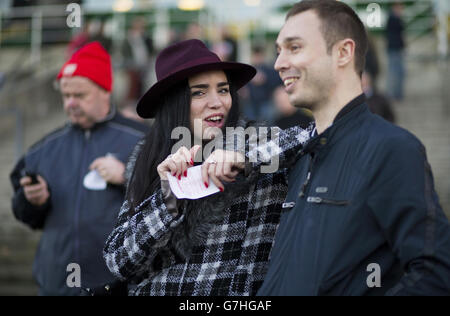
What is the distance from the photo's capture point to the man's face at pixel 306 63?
253cm

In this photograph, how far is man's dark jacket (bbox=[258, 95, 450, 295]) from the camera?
7.18 ft

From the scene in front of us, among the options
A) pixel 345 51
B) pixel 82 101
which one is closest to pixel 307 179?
pixel 345 51

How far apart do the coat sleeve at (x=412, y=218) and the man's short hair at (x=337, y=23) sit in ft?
1.64

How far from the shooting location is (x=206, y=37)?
15.7 m

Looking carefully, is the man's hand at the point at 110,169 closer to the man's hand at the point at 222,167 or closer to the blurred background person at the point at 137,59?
the man's hand at the point at 222,167

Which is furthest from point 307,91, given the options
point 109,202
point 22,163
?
point 22,163

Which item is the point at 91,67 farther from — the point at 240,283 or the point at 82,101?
the point at 240,283

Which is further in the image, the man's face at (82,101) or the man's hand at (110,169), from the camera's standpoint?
the man's face at (82,101)

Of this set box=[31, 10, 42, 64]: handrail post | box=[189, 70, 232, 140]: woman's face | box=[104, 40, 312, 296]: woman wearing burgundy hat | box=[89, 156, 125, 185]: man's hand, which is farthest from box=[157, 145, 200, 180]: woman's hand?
box=[31, 10, 42, 64]: handrail post

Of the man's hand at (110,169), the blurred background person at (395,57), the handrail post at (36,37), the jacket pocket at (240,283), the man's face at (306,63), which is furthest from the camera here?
the handrail post at (36,37)

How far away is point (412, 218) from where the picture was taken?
2.19m

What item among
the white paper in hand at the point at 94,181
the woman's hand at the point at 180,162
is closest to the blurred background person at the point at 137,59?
the white paper in hand at the point at 94,181

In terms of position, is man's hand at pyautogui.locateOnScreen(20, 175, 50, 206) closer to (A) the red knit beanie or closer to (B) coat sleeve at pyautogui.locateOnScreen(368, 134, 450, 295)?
(A) the red knit beanie

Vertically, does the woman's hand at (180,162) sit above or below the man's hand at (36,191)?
above
